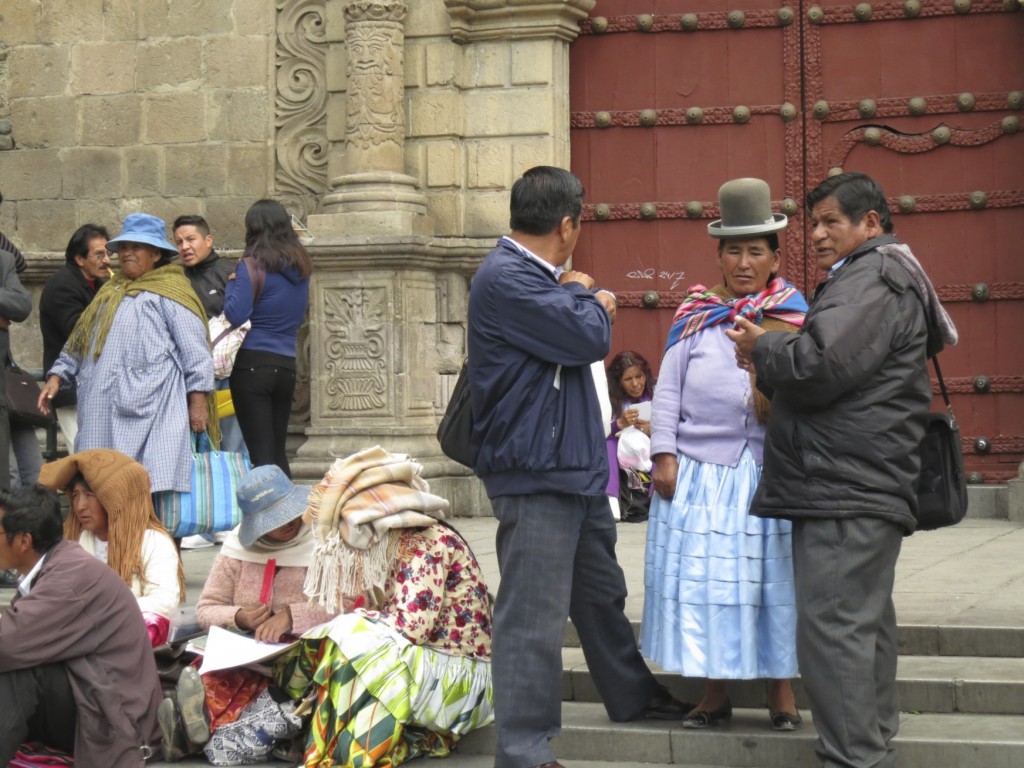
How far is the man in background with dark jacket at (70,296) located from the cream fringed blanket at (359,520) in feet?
11.8

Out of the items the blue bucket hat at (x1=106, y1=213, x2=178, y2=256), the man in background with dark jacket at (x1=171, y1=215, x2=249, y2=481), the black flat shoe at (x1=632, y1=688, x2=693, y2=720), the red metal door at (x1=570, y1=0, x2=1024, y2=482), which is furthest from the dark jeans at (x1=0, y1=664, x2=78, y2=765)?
the red metal door at (x1=570, y1=0, x2=1024, y2=482)

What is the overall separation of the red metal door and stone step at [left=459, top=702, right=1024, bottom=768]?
4.57 m

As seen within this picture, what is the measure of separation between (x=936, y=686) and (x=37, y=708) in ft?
9.70

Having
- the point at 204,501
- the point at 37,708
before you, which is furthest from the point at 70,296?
the point at 37,708

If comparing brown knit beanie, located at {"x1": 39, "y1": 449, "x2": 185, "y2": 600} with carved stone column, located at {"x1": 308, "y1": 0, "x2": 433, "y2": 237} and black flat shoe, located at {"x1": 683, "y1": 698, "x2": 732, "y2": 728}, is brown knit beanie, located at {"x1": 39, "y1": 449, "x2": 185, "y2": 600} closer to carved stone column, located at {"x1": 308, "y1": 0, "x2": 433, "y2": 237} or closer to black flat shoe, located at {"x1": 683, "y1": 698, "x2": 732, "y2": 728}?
black flat shoe, located at {"x1": 683, "y1": 698, "x2": 732, "y2": 728}

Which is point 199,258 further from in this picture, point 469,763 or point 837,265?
point 837,265

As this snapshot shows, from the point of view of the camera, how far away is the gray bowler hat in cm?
539

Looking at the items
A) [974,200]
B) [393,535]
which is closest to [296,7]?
[974,200]

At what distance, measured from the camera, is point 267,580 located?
237 inches

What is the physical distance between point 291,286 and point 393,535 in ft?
11.6

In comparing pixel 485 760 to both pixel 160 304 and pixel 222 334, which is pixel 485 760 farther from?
pixel 222 334

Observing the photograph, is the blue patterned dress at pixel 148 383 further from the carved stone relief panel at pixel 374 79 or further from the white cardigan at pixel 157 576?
the carved stone relief panel at pixel 374 79

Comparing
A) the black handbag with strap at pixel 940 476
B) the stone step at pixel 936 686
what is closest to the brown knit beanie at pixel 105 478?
the stone step at pixel 936 686

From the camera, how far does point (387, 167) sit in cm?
996
